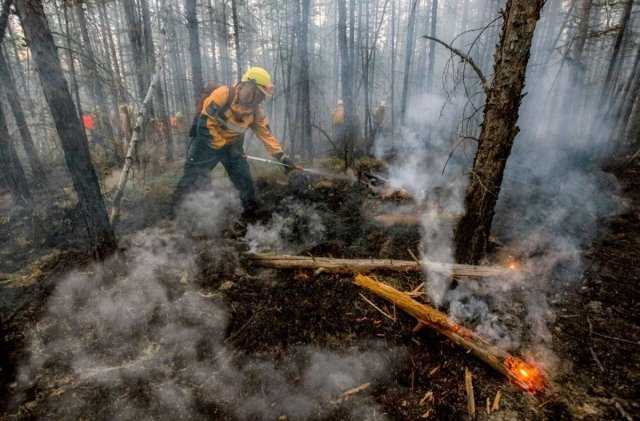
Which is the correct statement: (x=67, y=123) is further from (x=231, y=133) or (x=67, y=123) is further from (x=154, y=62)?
(x=154, y=62)

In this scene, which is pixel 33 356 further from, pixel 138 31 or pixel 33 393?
pixel 138 31

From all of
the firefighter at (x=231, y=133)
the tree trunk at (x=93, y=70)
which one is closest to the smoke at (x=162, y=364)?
the tree trunk at (x=93, y=70)

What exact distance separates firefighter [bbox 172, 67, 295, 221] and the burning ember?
4.67m

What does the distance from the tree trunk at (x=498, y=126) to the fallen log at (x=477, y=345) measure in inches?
45.7

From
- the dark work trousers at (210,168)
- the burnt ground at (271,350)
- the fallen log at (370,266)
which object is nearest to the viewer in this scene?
the burnt ground at (271,350)

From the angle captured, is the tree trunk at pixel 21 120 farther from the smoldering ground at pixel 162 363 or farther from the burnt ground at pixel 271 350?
the smoldering ground at pixel 162 363

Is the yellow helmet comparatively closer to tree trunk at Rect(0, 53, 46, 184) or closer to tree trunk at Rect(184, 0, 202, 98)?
tree trunk at Rect(184, 0, 202, 98)

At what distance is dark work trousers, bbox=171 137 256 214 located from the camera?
5891mm

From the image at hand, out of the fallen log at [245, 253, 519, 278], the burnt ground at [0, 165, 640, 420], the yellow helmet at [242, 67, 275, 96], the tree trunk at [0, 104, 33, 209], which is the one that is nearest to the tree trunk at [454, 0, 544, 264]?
the fallen log at [245, 253, 519, 278]

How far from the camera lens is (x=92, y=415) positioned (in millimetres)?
2461

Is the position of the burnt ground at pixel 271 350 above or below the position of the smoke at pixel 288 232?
above

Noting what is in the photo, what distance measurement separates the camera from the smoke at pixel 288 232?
5.09 meters

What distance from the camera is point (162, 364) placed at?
293cm

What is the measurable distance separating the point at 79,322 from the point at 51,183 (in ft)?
28.6
